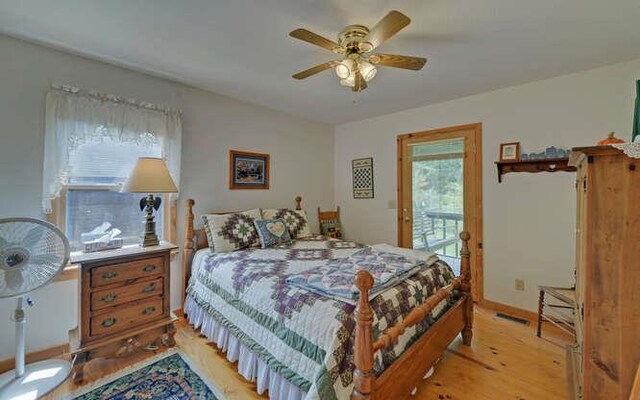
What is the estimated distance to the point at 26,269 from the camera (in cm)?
167

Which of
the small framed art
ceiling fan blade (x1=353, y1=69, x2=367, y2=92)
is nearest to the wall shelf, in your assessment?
the small framed art

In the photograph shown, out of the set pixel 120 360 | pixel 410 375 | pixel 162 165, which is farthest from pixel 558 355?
pixel 162 165

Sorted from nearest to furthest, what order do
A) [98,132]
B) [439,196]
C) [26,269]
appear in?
[26,269], [98,132], [439,196]

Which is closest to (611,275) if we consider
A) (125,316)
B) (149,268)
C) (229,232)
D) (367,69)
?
(367,69)

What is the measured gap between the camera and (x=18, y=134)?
6.41ft

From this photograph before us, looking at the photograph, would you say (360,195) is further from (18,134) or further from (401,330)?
(18,134)

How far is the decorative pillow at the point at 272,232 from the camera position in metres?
2.84

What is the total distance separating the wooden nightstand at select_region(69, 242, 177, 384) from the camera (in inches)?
72.8

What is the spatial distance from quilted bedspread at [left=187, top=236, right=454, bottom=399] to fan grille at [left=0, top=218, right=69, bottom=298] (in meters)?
1.01

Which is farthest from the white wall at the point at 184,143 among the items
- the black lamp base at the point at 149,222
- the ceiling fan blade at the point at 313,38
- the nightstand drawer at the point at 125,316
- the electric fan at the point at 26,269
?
the ceiling fan blade at the point at 313,38

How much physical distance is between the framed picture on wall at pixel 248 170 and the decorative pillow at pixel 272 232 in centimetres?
63

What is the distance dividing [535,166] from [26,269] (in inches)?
165

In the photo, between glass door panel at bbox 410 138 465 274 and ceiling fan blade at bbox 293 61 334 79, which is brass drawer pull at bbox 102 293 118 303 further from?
glass door panel at bbox 410 138 465 274

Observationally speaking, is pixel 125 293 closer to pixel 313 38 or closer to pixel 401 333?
pixel 401 333
